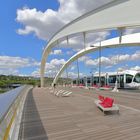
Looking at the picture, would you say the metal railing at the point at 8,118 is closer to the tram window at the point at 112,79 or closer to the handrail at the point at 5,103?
the handrail at the point at 5,103

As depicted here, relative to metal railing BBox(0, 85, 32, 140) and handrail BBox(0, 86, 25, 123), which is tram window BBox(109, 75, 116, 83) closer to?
handrail BBox(0, 86, 25, 123)

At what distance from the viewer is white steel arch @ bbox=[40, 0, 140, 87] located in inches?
925

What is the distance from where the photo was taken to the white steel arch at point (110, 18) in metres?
23.5

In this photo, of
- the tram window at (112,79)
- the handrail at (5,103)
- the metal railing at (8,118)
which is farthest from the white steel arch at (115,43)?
the metal railing at (8,118)

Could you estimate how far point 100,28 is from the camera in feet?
100

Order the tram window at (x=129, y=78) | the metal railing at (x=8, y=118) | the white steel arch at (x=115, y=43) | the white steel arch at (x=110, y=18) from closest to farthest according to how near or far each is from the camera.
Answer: the metal railing at (x=8, y=118), the white steel arch at (x=110, y=18), the tram window at (x=129, y=78), the white steel arch at (x=115, y=43)

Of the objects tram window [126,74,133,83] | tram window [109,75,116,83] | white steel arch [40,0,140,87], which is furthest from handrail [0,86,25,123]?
tram window [109,75,116,83]

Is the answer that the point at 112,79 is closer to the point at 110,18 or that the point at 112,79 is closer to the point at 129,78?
the point at 129,78

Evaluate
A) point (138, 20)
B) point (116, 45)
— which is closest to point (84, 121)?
point (138, 20)

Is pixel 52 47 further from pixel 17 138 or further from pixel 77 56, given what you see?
pixel 17 138

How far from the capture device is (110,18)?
27656 mm

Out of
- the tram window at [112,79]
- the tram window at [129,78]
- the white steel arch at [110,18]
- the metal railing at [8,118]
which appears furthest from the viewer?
the tram window at [112,79]

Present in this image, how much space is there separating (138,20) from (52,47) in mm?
35159

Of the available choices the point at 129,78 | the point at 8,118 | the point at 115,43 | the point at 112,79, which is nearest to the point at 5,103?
the point at 8,118
